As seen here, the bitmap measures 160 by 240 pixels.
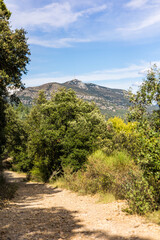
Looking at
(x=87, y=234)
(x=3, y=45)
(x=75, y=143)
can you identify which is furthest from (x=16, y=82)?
(x=87, y=234)

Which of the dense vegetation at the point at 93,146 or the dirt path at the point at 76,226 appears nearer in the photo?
the dirt path at the point at 76,226

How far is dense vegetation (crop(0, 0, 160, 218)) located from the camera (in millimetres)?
6332

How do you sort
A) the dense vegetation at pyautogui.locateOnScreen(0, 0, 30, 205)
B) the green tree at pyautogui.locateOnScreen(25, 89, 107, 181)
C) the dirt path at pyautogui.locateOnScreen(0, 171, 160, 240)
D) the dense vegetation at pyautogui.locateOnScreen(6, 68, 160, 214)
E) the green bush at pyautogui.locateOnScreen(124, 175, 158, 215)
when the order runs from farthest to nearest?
the green tree at pyautogui.locateOnScreen(25, 89, 107, 181) → the dense vegetation at pyautogui.locateOnScreen(0, 0, 30, 205) → the dense vegetation at pyautogui.locateOnScreen(6, 68, 160, 214) → the green bush at pyautogui.locateOnScreen(124, 175, 158, 215) → the dirt path at pyautogui.locateOnScreen(0, 171, 160, 240)

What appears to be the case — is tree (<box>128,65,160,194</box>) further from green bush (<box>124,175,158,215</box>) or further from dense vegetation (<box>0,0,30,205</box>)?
dense vegetation (<box>0,0,30,205</box>)

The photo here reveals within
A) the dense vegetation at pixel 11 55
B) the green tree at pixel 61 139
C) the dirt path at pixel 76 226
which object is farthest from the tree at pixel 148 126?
the green tree at pixel 61 139

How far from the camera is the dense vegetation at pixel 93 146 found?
6332mm

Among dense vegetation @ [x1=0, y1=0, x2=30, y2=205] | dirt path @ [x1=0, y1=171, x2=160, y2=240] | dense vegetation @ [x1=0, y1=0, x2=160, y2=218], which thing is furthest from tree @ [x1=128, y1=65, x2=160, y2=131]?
dense vegetation @ [x1=0, y1=0, x2=30, y2=205]

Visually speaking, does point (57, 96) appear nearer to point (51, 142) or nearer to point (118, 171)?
point (51, 142)

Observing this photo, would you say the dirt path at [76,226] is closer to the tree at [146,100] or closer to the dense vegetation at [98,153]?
the dense vegetation at [98,153]

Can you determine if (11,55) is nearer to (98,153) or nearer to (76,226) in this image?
(98,153)

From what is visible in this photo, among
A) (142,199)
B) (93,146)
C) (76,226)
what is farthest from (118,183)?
(93,146)

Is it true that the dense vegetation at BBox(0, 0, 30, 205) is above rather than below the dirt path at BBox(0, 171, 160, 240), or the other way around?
above

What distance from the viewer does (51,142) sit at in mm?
19031

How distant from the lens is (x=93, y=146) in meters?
16.7
